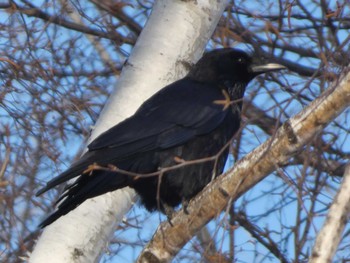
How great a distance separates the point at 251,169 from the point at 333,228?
78 cm

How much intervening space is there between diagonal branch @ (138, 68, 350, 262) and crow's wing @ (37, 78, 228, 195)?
0.59 meters

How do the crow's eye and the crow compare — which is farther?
the crow's eye

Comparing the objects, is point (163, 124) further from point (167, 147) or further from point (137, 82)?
point (137, 82)

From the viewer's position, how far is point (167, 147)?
493 centimetres

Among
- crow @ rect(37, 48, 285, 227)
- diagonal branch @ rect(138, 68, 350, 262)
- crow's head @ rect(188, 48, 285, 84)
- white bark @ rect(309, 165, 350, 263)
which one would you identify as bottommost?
white bark @ rect(309, 165, 350, 263)

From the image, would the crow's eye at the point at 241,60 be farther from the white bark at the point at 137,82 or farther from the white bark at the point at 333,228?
the white bark at the point at 333,228

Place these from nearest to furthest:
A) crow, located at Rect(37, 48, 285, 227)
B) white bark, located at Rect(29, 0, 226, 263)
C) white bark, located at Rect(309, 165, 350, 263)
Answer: white bark, located at Rect(309, 165, 350, 263)
white bark, located at Rect(29, 0, 226, 263)
crow, located at Rect(37, 48, 285, 227)

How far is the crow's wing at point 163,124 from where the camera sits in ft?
15.1

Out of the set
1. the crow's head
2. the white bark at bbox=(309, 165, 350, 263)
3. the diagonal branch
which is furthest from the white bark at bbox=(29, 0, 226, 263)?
the white bark at bbox=(309, 165, 350, 263)

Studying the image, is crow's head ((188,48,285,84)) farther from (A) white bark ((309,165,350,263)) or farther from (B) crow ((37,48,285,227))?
(A) white bark ((309,165,350,263))

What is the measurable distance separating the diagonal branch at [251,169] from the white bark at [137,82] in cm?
29

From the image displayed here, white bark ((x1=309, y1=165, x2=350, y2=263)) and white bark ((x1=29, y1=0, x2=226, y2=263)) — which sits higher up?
white bark ((x1=29, y1=0, x2=226, y2=263))

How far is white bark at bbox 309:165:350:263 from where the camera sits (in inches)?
108

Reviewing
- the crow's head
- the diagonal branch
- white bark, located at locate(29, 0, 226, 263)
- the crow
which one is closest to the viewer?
the diagonal branch
